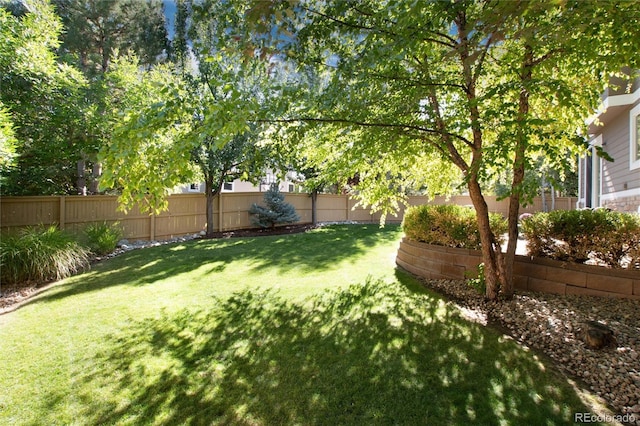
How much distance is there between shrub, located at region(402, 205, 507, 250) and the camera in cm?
537

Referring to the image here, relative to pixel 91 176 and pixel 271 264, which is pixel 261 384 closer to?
pixel 271 264

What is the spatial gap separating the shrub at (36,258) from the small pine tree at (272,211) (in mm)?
7534

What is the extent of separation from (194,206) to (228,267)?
6.19m

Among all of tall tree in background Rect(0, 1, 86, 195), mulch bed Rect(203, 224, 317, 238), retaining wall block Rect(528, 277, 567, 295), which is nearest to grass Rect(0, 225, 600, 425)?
retaining wall block Rect(528, 277, 567, 295)

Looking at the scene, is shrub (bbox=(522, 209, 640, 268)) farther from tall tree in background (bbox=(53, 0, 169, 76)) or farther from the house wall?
tall tree in background (bbox=(53, 0, 169, 76))

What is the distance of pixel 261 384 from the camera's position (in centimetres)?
281

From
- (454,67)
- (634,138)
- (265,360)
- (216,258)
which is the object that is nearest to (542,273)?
(454,67)

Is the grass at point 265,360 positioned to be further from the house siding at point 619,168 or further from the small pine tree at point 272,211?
the small pine tree at point 272,211

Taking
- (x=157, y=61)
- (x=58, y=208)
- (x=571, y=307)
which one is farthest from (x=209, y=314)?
(x=157, y=61)

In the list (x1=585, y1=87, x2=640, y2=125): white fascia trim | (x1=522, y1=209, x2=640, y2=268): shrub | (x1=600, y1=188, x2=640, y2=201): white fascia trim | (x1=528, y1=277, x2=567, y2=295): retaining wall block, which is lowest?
(x1=528, y1=277, x2=567, y2=295): retaining wall block

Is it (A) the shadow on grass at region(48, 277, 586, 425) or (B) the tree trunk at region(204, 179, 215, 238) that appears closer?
(A) the shadow on grass at region(48, 277, 586, 425)

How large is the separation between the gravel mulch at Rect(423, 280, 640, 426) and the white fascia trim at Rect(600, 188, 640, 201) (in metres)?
5.01

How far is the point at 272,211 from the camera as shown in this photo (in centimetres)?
1414

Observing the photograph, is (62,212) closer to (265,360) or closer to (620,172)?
(265,360)
